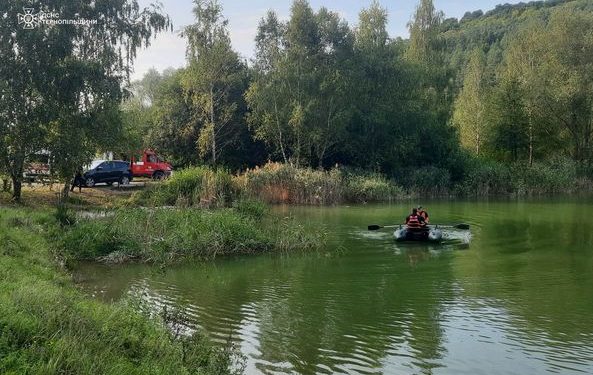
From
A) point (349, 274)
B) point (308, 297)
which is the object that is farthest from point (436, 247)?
point (308, 297)

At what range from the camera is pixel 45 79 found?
24.4 m

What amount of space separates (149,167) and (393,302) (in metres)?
32.0

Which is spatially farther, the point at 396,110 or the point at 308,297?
the point at 396,110

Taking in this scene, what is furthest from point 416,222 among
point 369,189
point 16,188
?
point 16,188

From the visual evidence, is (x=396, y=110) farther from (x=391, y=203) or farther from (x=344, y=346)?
(x=344, y=346)

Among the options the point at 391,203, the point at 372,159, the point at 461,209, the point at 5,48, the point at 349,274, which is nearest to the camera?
the point at 349,274

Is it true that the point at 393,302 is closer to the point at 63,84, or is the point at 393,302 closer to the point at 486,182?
the point at 63,84

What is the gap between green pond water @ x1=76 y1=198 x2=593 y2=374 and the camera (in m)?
8.66

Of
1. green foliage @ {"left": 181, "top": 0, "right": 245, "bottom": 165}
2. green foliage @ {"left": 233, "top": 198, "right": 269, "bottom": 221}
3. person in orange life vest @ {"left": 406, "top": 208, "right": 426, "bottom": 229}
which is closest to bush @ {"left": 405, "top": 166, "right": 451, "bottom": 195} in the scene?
→ green foliage @ {"left": 181, "top": 0, "right": 245, "bottom": 165}

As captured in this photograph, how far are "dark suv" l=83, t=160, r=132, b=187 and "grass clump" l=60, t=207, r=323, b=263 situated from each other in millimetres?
16654

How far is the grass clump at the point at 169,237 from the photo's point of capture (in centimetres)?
1623

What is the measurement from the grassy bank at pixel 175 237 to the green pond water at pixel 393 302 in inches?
29.5

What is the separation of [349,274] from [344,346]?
5.70 metres

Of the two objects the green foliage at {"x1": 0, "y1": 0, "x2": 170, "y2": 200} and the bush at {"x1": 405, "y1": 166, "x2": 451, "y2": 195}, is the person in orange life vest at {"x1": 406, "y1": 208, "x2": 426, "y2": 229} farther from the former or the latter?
the bush at {"x1": 405, "y1": 166, "x2": 451, "y2": 195}
